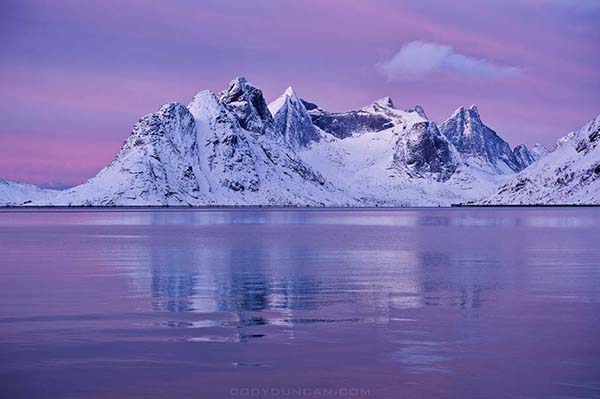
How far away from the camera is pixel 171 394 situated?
62.8 ft

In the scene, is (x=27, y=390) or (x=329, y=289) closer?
(x=27, y=390)

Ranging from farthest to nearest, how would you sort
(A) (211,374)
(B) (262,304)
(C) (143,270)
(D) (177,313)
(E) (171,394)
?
(C) (143,270)
(B) (262,304)
(D) (177,313)
(A) (211,374)
(E) (171,394)

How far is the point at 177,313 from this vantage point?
3222cm

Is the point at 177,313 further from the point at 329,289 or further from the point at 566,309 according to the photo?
the point at 566,309

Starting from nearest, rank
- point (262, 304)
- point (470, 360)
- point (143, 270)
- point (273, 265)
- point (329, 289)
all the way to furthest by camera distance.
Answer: point (470, 360)
point (262, 304)
point (329, 289)
point (143, 270)
point (273, 265)

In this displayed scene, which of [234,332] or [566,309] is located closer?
[234,332]

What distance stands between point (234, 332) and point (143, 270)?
2630 cm

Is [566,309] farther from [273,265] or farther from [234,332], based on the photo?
[273,265]

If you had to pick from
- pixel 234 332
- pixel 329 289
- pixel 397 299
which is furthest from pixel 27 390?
pixel 329 289

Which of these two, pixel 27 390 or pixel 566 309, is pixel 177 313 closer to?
pixel 27 390

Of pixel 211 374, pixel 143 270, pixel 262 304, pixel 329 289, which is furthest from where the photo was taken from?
pixel 143 270

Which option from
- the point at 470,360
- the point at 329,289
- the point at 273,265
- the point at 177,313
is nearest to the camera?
the point at 470,360

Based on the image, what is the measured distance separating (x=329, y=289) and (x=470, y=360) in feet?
60.3

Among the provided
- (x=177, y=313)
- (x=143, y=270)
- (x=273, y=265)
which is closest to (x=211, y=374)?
(x=177, y=313)
